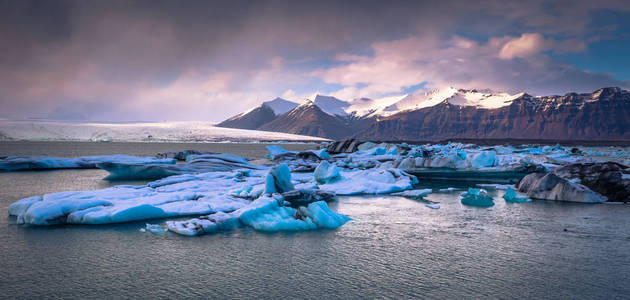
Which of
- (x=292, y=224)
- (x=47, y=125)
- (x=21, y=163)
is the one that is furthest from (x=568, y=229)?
(x=47, y=125)

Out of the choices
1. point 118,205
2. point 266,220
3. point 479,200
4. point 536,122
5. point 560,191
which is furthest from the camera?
point 536,122

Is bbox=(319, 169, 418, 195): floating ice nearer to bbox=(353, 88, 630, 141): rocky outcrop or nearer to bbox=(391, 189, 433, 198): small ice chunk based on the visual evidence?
bbox=(391, 189, 433, 198): small ice chunk

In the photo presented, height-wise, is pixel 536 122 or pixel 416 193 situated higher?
pixel 536 122

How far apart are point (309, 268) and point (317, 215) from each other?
2.74 metres

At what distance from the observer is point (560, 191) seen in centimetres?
1222

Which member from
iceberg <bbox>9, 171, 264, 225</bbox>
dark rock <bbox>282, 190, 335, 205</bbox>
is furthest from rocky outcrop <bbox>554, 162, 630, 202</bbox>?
iceberg <bbox>9, 171, 264, 225</bbox>

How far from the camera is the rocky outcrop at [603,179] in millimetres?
12164

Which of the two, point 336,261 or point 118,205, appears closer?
point 336,261

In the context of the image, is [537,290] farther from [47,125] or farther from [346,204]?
[47,125]

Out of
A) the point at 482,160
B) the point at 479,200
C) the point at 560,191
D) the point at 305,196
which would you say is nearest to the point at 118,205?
the point at 305,196

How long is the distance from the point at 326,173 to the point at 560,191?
8.29 m

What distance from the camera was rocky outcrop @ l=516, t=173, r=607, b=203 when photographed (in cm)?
1186

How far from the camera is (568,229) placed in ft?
26.3

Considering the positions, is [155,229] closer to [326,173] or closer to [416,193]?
[416,193]
